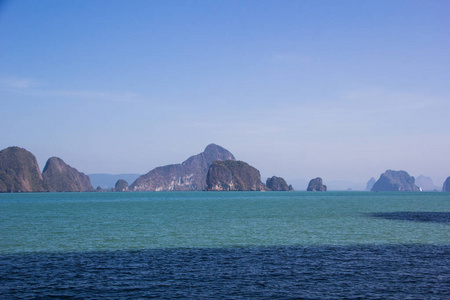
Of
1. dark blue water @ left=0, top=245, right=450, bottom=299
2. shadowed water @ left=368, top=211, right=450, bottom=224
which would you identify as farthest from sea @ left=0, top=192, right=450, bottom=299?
shadowed water @ left=368, top=211, right=450, bottom=224

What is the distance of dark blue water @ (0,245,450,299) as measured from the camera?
24.0 meters

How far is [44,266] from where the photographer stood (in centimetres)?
3141

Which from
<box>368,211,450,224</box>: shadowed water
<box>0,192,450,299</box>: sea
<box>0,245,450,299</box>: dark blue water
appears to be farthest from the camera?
<box>368,211,450,224</box>: shadowed water

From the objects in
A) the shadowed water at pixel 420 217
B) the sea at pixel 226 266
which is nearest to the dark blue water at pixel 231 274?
the sea at pixel 226 266

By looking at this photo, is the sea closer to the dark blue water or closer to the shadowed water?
the dark blue water

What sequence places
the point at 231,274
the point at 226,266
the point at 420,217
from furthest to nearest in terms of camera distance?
the point at 420,217 < the point at 226,266 < the point at 231,274

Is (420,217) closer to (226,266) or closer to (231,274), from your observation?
(226,266)

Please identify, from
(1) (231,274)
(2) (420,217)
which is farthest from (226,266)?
(2) (420,217)

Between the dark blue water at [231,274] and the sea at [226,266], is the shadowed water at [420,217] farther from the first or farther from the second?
the dark blue water at [231,274]

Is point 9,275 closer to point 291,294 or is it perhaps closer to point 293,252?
point 291,294

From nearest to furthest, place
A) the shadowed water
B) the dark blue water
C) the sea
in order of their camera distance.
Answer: the dark blue water → the sea → the shadowed water

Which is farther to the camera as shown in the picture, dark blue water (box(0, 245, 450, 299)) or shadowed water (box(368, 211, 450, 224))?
shadowed water (box(368, 211, 450, 224))

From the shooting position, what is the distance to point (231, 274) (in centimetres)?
2861

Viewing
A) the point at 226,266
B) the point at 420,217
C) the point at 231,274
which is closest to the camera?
the point at 231,274
